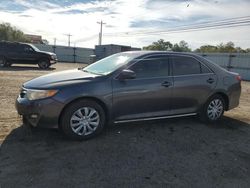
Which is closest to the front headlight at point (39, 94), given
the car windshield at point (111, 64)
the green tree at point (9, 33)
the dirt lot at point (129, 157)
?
the dirt lot at point (129, 157)

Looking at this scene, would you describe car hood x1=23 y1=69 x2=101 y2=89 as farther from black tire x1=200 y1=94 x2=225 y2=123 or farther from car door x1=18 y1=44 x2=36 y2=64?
car door x1=18 y1=44 x2=36 y2=64

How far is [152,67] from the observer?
4.94m

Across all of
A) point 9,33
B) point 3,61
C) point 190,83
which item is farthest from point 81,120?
point 9,33

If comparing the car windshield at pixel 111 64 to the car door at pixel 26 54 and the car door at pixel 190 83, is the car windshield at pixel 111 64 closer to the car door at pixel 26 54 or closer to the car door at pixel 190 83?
the car door at pixel 190 83

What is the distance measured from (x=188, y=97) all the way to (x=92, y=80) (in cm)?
216

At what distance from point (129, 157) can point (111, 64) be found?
2.03 m

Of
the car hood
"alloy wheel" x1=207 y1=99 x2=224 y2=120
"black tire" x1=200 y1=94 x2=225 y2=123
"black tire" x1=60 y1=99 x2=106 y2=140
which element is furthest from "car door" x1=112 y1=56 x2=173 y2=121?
"alloy wheel" x1=207 y1=99 x2=224 y2=120

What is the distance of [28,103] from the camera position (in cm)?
409

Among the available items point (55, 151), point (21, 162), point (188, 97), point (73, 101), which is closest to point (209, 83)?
point (188, 97)

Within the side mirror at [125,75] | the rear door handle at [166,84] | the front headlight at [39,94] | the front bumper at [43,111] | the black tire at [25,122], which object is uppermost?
the side mirror at [125,75]

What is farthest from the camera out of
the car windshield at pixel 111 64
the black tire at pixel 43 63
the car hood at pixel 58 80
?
the black tire at pixel 43 63

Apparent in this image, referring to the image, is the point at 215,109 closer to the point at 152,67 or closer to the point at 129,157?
the point at 152,67

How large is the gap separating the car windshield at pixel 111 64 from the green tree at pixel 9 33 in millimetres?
66969

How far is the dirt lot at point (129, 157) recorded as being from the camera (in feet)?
10.3
